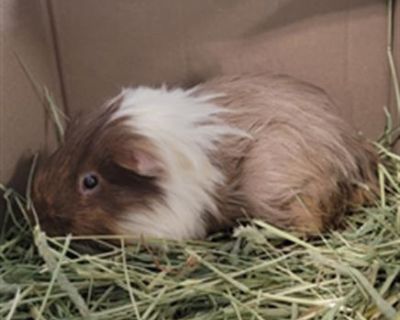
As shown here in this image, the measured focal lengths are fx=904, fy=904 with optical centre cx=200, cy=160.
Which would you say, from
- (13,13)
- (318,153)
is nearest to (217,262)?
(318,153)

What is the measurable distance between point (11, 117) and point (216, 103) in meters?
0.46

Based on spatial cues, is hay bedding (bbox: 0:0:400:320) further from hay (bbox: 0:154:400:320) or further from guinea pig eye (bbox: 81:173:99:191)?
guinea pig eye (bbox: 81:173:99:191)

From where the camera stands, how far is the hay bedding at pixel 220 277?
5.38 feet

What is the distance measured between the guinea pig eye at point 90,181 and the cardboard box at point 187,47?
283 mm

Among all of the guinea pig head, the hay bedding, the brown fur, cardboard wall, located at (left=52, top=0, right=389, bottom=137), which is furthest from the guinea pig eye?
cardboard wall, located at (left=52, top=0, right=389, bottom=137)

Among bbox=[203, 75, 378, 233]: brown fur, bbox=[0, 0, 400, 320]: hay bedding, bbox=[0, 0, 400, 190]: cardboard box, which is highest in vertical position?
bbox=[0, 0, 400, 190]: cardboard box

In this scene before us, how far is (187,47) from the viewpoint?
2.14 meters

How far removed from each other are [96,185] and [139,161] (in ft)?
0.36

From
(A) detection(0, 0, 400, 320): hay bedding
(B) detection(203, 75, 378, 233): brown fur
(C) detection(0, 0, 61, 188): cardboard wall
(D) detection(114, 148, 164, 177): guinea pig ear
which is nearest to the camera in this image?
(A) detection(0, 0, 400, 320): hay bedding

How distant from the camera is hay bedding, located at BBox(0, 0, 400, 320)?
5.38 ft

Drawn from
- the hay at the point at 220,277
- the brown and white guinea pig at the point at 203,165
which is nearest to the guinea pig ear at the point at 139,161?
the brown and white guinea pig at the point at 203,165

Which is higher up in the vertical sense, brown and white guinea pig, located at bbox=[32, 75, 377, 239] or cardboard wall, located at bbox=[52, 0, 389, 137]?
cardboard wall, located at bbox=[52, 0, 389, 137]

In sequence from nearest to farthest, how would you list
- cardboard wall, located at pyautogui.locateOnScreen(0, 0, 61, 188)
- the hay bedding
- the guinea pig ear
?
the hay bedding
the guinea pig ear
cardboard wall, located at pyautogui.locateOnScreen(0, 0, 61, 188)

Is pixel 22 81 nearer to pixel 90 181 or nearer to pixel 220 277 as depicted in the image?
pixel 90 181
